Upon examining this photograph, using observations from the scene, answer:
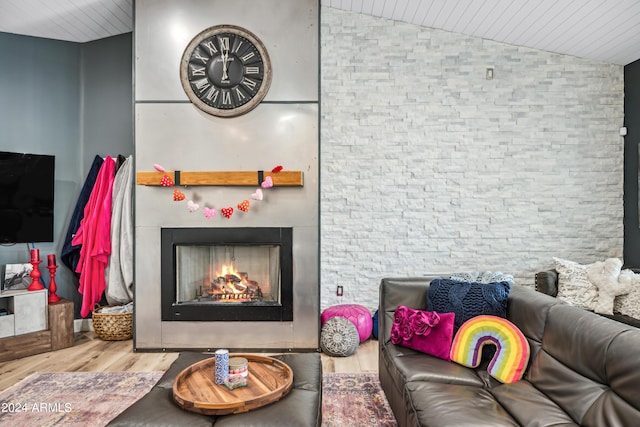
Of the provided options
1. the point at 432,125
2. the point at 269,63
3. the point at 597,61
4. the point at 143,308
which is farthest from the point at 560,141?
the point at 143,308

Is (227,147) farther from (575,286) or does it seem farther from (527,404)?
(575,286)

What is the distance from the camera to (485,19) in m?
3.85

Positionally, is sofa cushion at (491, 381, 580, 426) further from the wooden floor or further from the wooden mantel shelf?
the wooden mantel shelf

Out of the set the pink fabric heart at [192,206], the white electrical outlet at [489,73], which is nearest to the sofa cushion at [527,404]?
the pink fabric heart at [192,206]

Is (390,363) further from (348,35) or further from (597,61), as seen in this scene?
(597,61)

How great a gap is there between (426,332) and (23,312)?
325 cm

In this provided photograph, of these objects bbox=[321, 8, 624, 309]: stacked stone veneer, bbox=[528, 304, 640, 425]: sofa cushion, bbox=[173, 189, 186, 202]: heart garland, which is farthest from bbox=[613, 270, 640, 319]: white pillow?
bbox=[173, 189, 186, 202]: heart garland

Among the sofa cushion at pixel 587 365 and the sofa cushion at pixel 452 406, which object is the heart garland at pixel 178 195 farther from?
the sofa cushion at pixel 587 365

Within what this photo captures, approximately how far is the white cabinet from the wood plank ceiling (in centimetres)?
234

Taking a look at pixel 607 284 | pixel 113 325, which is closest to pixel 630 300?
pixel 607 284

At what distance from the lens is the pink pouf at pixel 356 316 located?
3.93m

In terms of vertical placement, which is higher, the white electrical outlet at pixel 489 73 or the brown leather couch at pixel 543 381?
the white electrical outlet at pixel 489 73

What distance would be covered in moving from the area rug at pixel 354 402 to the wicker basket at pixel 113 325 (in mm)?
1979

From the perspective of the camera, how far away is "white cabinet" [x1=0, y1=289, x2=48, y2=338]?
3533mm
